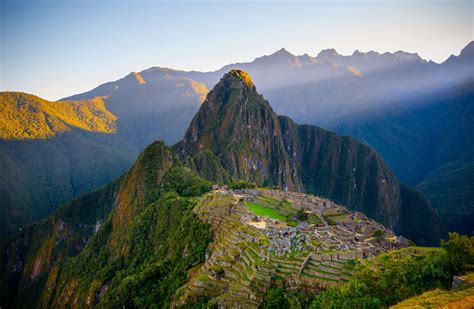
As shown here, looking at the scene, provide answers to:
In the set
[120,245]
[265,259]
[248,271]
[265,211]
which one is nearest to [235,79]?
[120,245]

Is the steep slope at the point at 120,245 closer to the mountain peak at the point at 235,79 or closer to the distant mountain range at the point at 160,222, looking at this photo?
the distant mountain range at the point at 160,222

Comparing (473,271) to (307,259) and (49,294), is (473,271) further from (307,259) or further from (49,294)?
(49,294)

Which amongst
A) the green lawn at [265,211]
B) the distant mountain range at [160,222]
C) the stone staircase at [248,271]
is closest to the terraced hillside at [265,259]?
the stone staircase at [248,271]

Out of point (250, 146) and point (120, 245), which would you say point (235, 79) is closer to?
point (250, 146)

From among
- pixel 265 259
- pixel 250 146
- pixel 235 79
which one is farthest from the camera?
pixel 235 79

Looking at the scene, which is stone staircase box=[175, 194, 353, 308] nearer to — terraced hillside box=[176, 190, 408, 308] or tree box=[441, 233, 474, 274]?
terraced hillside box=[176, 190, 408, 308]

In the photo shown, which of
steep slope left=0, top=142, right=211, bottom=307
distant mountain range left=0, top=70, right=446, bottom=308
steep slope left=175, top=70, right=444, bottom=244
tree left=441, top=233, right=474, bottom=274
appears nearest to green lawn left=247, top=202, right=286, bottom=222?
distant mountain range left=0, top=70, right=446, bottom=308

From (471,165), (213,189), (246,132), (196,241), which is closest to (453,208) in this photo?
(471,165)
